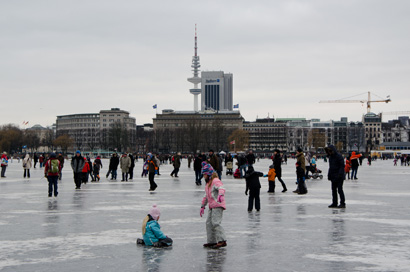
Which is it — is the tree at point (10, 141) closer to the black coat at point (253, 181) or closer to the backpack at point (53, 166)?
the backpack at point (53, 166)

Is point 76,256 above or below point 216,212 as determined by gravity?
below

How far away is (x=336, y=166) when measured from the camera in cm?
1512

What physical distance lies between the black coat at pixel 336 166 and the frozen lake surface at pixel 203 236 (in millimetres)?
986

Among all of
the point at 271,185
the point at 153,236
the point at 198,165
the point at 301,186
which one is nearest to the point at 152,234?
the point at 153,236

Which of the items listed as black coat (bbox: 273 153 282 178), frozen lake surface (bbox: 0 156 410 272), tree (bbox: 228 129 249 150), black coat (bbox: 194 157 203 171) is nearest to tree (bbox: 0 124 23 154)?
Result: tree (bbox: 228 129 249 150)

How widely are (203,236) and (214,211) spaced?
120 cm

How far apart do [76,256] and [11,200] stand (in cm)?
1046

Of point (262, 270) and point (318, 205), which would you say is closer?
point (262, 270)

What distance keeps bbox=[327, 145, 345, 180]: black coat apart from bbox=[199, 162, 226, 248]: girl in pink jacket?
6.16m

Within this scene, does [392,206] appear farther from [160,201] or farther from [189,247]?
[189,247]

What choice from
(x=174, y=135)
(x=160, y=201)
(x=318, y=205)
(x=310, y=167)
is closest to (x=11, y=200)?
(x=160, y=201)

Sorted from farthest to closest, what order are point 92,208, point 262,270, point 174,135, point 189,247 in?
1. point 174,135
2. point 92,208
3. point 189,247
4. point 262,270

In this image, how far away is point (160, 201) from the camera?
17.4 meters

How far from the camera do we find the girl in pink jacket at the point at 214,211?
9.20 metres
